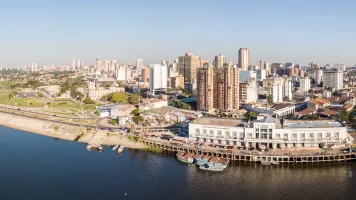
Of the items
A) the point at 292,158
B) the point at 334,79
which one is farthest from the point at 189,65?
the point at 292,158

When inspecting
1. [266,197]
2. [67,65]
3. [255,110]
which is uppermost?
[67,65]

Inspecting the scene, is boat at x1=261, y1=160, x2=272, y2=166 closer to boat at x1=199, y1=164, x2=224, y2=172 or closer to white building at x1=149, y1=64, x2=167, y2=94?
boat at x1=199, y1=164, x2=224, y2=172

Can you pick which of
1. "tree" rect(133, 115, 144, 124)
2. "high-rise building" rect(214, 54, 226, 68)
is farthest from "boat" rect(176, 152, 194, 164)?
"high-rise building" rect(214, 54, 226, 68)

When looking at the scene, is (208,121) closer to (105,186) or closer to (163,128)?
(163,128)

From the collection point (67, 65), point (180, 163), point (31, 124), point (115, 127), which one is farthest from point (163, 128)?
point (67, 65)

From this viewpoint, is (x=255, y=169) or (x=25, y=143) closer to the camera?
(x=255, y=169)

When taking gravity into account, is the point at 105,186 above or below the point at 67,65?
below
